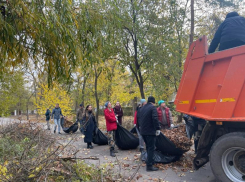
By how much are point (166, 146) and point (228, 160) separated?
202 centimetres

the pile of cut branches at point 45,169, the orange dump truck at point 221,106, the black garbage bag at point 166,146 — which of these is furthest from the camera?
the black garbage bag at point 166,146

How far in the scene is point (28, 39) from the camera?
406cm

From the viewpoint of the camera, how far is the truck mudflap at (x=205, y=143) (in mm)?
4480

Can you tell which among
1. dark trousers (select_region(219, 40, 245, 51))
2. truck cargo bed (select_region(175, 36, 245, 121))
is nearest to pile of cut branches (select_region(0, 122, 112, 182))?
truck cargo bed (select_region(175, 36, 245, 121))

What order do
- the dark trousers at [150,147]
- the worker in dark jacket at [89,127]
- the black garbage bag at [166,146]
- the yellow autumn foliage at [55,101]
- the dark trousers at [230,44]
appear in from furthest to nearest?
the yellow autumn foliage at [55,101]
the worker in dark jacket at [89,127]
the black garbage bag at [166,146]
the dark trousers at [150,147]
the dark trousers at [230,44]

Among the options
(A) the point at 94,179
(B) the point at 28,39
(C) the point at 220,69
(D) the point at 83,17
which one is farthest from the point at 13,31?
(C) the point at 220,69

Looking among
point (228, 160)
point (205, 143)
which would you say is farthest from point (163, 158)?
point (228, 160)

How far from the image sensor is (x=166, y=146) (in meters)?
5.96

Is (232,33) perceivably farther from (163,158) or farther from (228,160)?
(163,158)

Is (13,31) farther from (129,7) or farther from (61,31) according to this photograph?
(129,7)

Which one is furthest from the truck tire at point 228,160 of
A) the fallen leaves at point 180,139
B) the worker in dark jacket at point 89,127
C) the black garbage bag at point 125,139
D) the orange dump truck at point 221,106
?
the worker in dark jacket at point 89,127

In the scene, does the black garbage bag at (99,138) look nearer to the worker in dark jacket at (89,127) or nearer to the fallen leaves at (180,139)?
the worker in dark jacket at (89,127)

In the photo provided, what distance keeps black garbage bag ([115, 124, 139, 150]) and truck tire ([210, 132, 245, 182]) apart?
3857 millimetres

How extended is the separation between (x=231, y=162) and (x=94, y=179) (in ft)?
8.15
